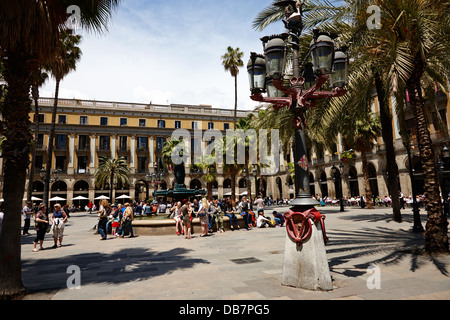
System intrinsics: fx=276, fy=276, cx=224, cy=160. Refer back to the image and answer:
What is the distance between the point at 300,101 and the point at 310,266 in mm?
2988

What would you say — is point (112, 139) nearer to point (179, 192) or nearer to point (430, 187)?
point (179, 192)

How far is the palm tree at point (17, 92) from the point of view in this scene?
4859 millimetres

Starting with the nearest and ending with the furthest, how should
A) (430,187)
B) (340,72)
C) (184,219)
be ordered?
(340,72) → (430,187) → (184,219)

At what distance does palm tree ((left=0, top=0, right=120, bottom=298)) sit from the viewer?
15.9 feet

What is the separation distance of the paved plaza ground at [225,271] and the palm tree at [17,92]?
78cm

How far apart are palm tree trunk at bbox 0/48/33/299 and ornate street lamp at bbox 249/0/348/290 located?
14.4ft

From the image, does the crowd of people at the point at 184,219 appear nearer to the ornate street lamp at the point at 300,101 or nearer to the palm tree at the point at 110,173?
the ornate street lamp at the point at 300,101

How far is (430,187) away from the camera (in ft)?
23.8

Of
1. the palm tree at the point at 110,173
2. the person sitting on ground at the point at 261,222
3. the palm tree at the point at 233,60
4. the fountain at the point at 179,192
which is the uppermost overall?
the palm tree at the point at 233,60
